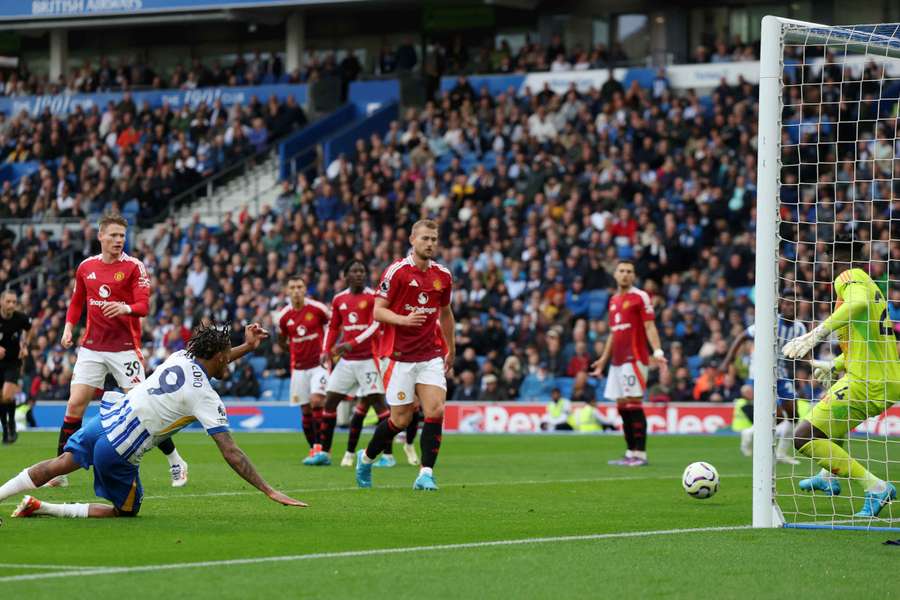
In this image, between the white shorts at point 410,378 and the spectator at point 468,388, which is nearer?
the white shorts at point 410,378

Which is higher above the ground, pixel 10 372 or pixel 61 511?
pixel 10 372

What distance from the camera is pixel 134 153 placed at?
40.1 meters

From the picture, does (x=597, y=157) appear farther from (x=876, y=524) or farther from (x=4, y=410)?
(x=876, y=524)

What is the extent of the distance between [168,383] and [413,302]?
381 cm

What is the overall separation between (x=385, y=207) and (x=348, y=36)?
1121 cm

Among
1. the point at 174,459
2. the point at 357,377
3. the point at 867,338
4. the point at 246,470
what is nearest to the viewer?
the point at 246,470

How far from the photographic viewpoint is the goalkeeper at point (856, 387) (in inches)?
432

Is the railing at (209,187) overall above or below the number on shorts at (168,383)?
above

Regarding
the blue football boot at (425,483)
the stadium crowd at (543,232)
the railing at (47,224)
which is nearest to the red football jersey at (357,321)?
the blue football boot at (425,483)

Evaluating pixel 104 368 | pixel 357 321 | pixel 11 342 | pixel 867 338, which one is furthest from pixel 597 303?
pixel 867 338

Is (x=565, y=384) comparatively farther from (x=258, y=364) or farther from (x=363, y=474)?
(x=363, y=474)

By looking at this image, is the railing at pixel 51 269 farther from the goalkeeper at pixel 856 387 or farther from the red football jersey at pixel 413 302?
the goalkeeper at pixel 856 387

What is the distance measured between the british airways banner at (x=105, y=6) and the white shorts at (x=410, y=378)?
Answer: 2658 centimetres

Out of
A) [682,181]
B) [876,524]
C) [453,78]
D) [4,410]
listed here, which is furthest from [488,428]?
[876,524]
